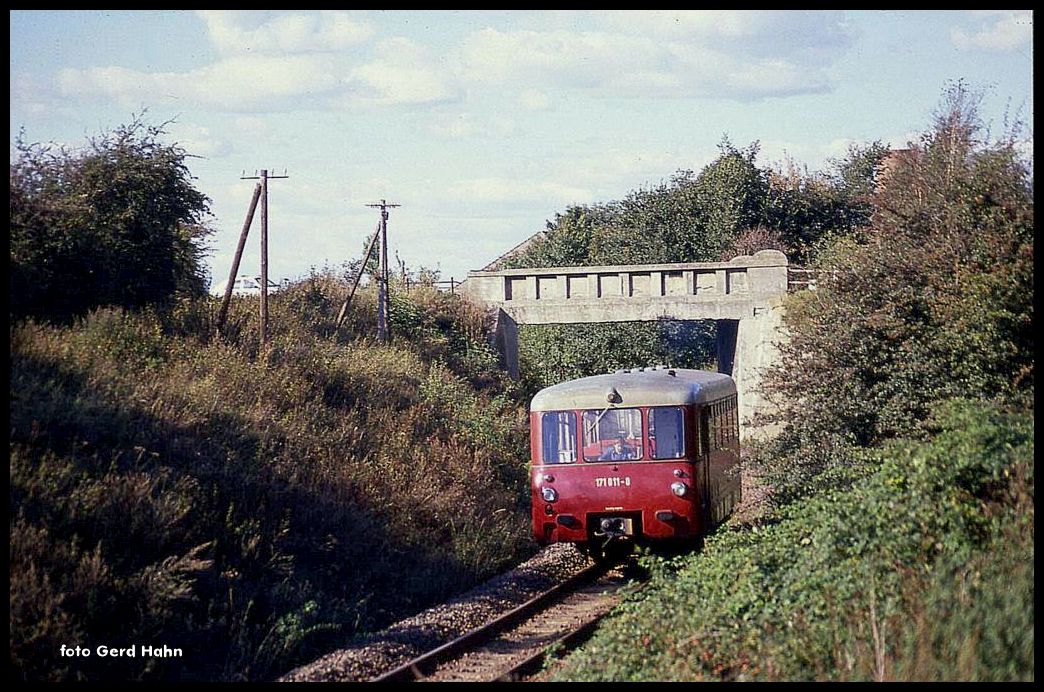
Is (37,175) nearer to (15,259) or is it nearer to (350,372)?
(15,259)

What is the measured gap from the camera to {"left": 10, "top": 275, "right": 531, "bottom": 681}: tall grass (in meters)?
10.0

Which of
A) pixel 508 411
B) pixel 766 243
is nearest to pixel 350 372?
pixel 508 411

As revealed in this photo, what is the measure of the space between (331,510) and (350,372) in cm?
649

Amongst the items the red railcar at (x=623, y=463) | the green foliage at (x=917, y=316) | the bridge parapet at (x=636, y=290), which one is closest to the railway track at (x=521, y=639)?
the red railcar at (x=623, y=463)

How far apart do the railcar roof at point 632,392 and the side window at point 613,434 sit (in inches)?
5.1

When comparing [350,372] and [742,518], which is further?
[350,372]

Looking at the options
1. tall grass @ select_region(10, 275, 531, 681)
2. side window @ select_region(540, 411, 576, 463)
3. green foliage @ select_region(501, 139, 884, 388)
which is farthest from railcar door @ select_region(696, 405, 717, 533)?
green foliage @ select_region(501, 139, 884, 388)

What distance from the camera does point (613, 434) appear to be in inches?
559

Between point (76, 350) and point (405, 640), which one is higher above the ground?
point (76, 350)

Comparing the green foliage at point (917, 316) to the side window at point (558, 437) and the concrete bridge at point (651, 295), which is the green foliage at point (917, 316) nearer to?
the side window at point (558, 437)

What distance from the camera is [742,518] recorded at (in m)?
16.8

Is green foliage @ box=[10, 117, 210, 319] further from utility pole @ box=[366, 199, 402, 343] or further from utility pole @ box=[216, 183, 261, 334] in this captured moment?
utility pole @ box=[366, 199, 402, 343]

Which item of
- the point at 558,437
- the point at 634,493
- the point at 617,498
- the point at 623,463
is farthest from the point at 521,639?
the point at 558,437

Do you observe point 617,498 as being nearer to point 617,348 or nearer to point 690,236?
point 617,348
